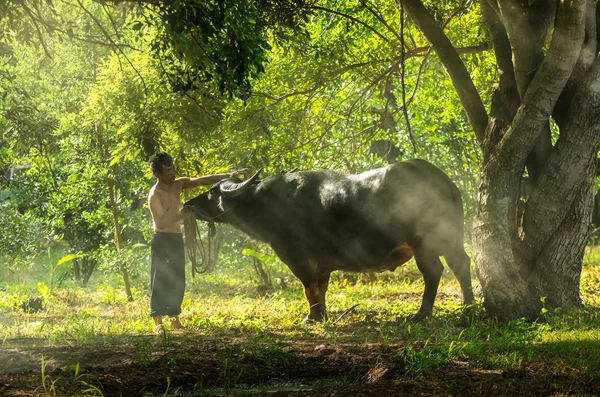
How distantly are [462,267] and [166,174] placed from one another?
3559mm

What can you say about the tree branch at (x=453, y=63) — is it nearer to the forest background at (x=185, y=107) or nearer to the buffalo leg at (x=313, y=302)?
the forest background at (x=185, y=107)

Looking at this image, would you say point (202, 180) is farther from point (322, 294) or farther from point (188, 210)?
point (322, 294)

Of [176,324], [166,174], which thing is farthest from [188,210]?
[176,324]

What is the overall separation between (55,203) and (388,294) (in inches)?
264

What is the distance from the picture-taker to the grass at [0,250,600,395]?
5.75 m

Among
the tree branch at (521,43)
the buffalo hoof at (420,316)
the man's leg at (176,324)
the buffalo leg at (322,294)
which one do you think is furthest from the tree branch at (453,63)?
the man's leg at (176,324)

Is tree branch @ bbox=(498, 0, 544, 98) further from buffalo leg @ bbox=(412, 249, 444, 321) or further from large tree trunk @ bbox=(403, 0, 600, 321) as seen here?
buffalo leg @ bbox=(412, 249, 444, 321)

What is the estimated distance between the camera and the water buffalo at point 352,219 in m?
8.70

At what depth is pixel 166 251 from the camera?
9.02m

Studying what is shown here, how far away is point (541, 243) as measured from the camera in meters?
8.88

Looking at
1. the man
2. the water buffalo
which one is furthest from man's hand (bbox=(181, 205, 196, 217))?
the man

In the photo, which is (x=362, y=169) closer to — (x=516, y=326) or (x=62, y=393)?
(x=516, y=326)

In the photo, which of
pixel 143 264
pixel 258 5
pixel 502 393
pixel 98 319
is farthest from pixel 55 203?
pixel 502 393

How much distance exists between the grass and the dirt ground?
0.11 feet
